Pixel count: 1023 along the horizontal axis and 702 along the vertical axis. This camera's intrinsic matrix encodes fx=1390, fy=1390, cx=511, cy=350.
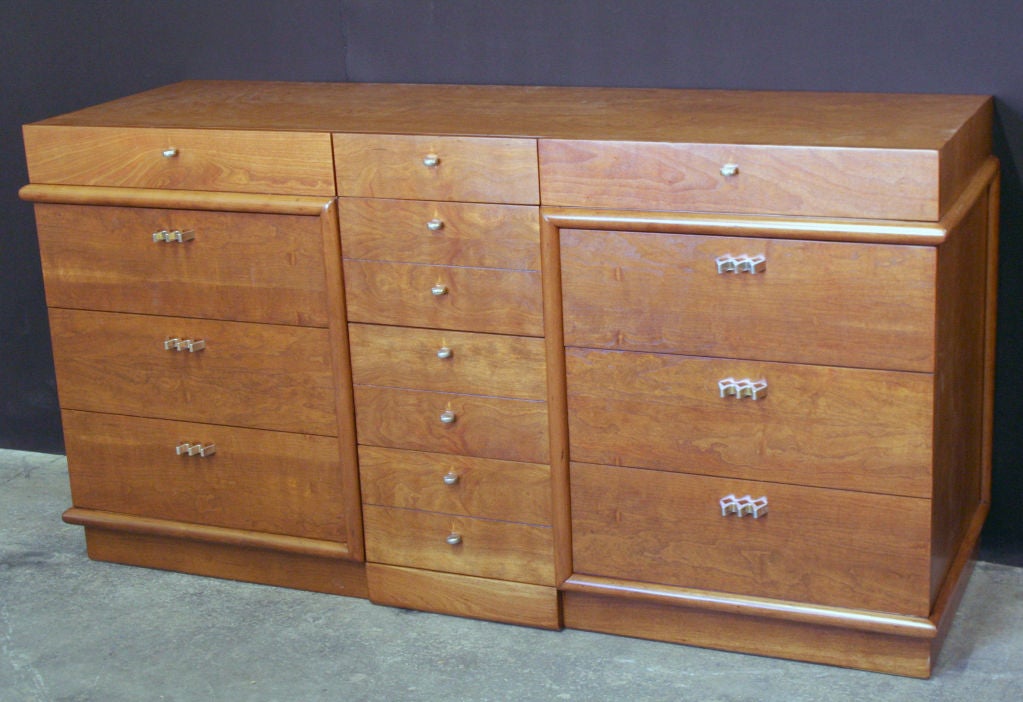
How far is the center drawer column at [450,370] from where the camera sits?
8.13 ft

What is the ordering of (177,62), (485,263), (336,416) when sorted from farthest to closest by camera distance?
(177,62) < (336,416) < (485,263)

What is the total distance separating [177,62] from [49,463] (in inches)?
44.2

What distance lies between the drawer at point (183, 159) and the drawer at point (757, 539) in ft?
2.50

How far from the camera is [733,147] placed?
89.5 inches

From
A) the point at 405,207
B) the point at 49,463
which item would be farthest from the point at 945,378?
the point at 49,463

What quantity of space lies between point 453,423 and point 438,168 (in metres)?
0.48

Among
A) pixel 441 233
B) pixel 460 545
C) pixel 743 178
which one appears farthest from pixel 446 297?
pixel 743 178

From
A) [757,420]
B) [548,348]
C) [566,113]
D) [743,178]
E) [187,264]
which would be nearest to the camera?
[743,178]

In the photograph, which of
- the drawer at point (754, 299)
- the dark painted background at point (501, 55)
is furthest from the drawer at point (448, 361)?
the dark painted background at point (501, 55)

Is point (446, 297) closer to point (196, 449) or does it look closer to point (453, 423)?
point (453, 423)

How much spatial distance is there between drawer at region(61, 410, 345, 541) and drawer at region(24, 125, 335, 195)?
0.50 meters

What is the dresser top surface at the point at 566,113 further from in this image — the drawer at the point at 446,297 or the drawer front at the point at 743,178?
the drawer at the point at 446,297

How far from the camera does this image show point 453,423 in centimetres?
262

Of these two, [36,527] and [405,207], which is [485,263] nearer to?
[405,207]
